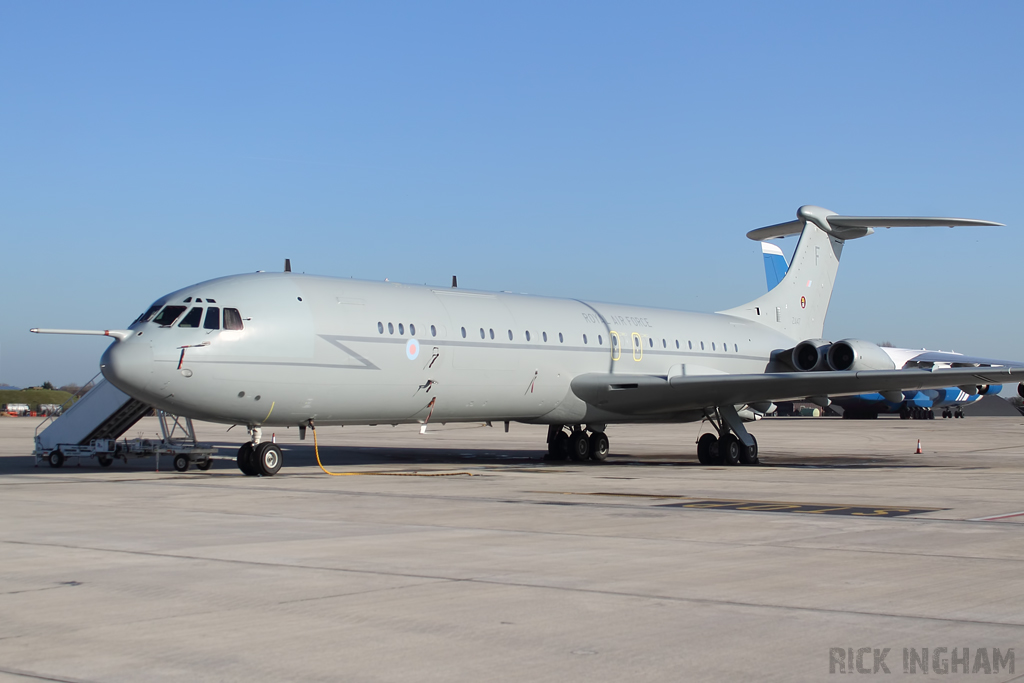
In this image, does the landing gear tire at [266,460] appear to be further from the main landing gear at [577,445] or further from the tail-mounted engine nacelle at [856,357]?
the tail-mounted engine nacelle at [856,357]

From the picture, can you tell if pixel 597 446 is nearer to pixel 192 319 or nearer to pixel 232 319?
pixel 232 319

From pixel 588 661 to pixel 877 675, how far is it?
60.1 inches

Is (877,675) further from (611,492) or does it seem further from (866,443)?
(866,443)

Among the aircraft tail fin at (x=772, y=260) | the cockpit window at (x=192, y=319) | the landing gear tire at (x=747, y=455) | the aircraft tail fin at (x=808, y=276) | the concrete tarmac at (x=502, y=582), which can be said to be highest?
the aircraft tail fin at (x=772, y=260)

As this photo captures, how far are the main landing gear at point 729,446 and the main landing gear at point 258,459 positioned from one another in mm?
11414

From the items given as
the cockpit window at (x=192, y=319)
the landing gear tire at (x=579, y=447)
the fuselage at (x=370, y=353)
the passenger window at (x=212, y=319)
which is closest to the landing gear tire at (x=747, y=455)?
the fuselage at (x=370, y=353)

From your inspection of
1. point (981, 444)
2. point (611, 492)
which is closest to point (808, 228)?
point (981, 444)

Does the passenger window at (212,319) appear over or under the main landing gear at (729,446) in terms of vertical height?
over

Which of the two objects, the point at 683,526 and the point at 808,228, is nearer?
the point at 683,526

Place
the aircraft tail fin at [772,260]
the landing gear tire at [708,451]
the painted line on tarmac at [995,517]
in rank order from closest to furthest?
the painted line on tarmac at [995,517] < the landing gear tire at [708,451] < the aircraft tail fin at [772,260]

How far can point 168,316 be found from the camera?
61.1 ft

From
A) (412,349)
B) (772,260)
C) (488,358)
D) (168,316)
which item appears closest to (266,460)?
(168,316)

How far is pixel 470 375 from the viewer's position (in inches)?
888

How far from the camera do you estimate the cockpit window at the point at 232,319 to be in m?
18.7
